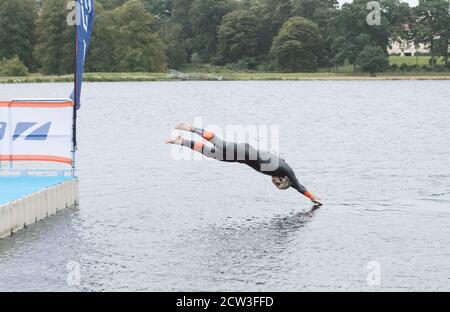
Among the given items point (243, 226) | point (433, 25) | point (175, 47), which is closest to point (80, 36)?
point (243, 226)

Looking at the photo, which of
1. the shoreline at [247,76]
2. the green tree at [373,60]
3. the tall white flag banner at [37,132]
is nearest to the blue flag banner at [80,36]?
the tall white flag banner at [37,132]

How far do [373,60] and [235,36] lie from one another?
30.0 metres

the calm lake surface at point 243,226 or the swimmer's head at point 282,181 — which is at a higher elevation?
the swimmer's head at point 282,181

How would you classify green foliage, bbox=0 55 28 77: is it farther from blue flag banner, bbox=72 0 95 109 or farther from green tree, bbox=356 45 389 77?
blue flag banner, bbox=72 0 95 109

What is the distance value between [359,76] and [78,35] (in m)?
156

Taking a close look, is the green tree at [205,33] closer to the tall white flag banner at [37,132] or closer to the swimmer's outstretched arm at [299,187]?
the swimmer's outstretched arm at [299,187]

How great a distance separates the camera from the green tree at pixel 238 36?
18588cm

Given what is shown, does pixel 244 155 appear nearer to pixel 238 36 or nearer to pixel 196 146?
pixel 196 146

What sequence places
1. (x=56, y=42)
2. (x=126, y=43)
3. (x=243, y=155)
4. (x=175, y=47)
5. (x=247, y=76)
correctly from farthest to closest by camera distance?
(x=175, y=47)
(x=247, y=76)
(x=126, y=43)
(x=56, y=42)
(x=243, y=155)

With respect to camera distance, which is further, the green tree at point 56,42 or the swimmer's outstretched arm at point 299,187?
the green tree at point 56,42

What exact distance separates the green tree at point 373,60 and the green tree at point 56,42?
5750cm

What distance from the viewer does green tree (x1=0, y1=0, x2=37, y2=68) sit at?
17650 centimetres

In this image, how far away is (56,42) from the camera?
571 ft
